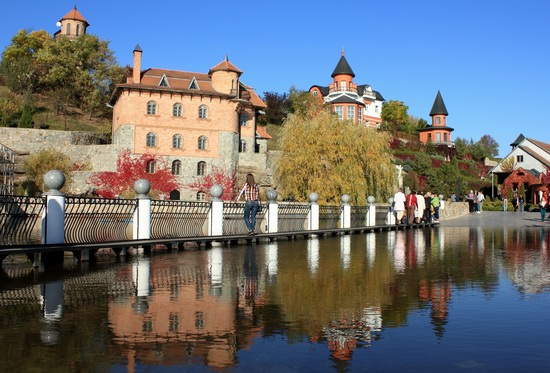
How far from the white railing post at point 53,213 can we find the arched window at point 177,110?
153 feet

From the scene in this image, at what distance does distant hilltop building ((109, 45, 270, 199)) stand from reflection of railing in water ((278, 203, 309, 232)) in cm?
3589

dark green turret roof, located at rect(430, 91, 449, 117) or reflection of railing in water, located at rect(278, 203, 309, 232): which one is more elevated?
dark green turret roof, located at rect(430, 91, 449, 117)

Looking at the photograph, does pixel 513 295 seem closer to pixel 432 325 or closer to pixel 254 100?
pixel 432 325

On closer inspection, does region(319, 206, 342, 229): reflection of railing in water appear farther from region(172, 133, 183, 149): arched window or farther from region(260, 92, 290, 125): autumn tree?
region(260, 92, 290, 125): autumn tree

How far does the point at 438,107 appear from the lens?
105 metres

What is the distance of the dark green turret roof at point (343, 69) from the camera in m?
93.1

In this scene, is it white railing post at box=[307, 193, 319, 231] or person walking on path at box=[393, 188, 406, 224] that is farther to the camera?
person walking on path at box=[393, 188, 406, 224]

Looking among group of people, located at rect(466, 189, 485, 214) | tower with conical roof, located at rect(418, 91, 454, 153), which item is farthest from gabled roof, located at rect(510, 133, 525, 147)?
group of people, located at rect(466, 189, 485, 214)

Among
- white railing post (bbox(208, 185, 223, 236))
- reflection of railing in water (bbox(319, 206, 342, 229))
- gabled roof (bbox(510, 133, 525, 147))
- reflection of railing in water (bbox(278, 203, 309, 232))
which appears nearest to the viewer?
white railing post (bbox(208, 185, 223, 236))

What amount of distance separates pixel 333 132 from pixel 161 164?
26135mm

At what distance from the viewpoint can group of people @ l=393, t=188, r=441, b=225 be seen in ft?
92.6

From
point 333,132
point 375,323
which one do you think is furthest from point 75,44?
point 375,323

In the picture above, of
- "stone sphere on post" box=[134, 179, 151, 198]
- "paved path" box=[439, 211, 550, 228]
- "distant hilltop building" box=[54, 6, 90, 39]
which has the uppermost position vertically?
"distant hilltop building" box=[54, 6, 90, 39]

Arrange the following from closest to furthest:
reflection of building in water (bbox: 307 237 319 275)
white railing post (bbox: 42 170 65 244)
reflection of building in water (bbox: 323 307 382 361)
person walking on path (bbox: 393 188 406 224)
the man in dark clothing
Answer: reflection of building in water (bbox: 323 307 382 361) → reflection of building in water (bbox: 307 237 319 275) → white railing post (bbox: 42 170 65 244) → person walking on path (bbox: 393 188 406 224) → the man in dark clothing
